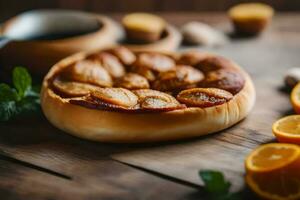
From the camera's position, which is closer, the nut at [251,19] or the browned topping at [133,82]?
the browned topping at [133,82]

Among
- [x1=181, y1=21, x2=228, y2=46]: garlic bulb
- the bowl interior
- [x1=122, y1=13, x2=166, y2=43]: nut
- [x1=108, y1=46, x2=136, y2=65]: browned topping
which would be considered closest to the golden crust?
[x1=108, y1=46, x2=136, y2=65]: browned topping

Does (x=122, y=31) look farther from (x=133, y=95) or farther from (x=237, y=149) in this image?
(x=237, y=149)

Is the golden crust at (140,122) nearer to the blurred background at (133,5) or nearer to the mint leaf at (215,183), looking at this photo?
the mint leaf at (215,183)

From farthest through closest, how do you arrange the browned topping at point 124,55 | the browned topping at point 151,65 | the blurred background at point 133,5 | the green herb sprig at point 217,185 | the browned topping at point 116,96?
the blurred background at point 133,5 < the browned topping at point 124,55 < the browned topping at point 151,65 < the browned topping at point 116,96 < the green herb sprig at point 217,185

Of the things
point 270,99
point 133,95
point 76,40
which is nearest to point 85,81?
point 133,95

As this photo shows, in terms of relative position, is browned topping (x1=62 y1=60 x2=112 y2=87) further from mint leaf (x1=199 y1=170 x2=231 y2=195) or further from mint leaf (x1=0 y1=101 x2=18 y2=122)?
mint leaf (x1=199 y1=170 x2=231 y2=195)

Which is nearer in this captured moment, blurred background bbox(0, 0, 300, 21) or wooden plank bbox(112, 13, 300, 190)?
wooden plank bbox(112, 13, 300, 190)

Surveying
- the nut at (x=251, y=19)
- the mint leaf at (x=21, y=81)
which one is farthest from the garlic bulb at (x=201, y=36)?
the mint leaf at (x=21, y=81)
